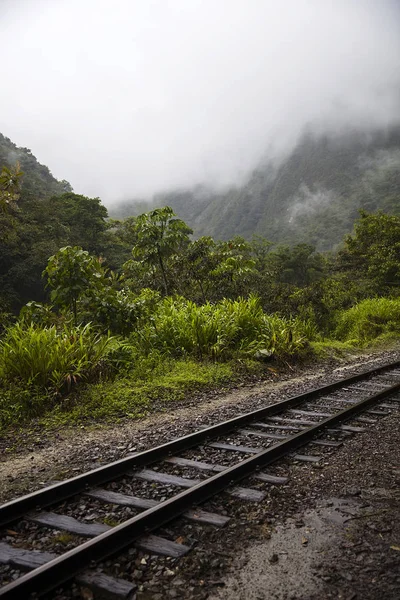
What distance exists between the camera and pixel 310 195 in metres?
119

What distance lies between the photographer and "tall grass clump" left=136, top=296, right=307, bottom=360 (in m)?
8.99

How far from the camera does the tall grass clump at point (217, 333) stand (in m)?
8.99

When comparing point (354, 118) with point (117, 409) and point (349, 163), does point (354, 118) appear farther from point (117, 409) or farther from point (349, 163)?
point (117, 409)

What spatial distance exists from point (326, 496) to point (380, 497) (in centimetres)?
43

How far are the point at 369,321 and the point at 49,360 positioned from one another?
40.8 feet

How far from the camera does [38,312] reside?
814 cm

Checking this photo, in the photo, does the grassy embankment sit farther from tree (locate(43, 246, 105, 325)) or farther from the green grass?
tree (locate(43, 246, 105, 325))

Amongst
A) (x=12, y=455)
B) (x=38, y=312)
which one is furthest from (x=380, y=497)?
(x=38, y=312)

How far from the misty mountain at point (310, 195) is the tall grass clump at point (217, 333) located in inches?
2941

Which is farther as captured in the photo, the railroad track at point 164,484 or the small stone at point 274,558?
the small stone at point 274,558

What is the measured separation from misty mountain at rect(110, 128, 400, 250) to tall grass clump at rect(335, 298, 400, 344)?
67218 mm

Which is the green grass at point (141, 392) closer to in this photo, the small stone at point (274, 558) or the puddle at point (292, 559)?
the puddle at point (292, 559)

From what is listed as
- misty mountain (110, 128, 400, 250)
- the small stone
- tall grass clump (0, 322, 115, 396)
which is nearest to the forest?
tall grass clump (0, 322, 115, 396)

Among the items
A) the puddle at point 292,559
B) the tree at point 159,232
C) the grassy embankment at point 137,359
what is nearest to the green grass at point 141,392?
the grassy embankment at point 137,359
